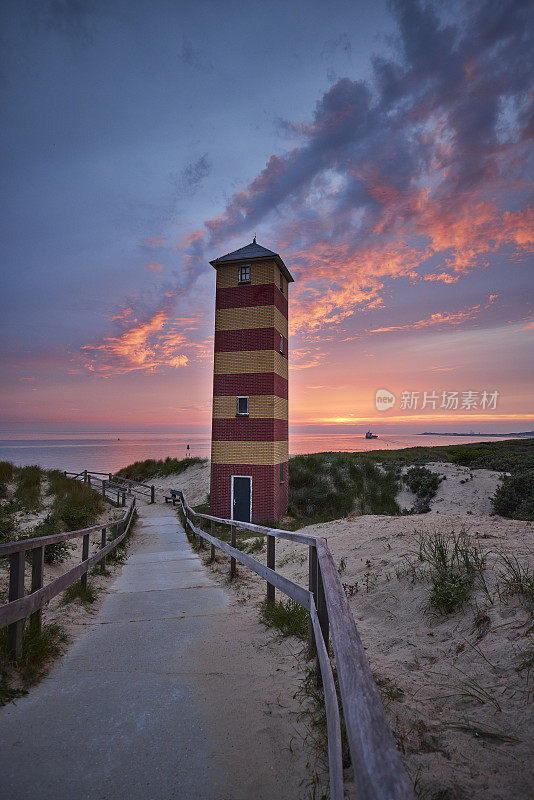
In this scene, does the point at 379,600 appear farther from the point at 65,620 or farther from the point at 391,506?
the point at 391,506

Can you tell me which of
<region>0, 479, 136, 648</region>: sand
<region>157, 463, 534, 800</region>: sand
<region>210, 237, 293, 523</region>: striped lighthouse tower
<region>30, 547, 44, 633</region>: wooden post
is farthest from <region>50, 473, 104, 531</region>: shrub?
<region>30, 547, 44, 633</region>: wooden post

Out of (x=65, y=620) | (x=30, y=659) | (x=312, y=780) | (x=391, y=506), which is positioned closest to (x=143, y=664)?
(x=30, y=659)

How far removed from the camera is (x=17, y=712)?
312cm

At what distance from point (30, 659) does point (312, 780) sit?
9.52 feet

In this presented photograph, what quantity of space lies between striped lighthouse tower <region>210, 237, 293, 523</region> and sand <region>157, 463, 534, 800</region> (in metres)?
10.0

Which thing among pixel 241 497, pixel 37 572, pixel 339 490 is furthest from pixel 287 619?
pixel 339 490

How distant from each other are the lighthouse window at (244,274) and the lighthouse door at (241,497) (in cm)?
910

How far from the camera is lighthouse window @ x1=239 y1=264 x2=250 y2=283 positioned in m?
18.9

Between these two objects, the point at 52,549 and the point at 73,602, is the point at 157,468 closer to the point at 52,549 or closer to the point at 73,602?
the point at 52,549

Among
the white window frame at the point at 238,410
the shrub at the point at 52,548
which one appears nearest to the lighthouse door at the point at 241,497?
the white window frame at the point at 238,410

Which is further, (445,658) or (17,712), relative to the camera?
(445,658)

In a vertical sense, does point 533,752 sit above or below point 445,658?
above

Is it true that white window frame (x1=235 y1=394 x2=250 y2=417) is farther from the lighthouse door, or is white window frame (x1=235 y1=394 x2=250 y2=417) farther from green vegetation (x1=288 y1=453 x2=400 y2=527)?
green vegetation (x1=288 y1=453 x2=400 y2=527)

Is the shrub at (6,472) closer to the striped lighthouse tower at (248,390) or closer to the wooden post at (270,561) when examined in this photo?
the striped lighthouse tower at (248,390)
